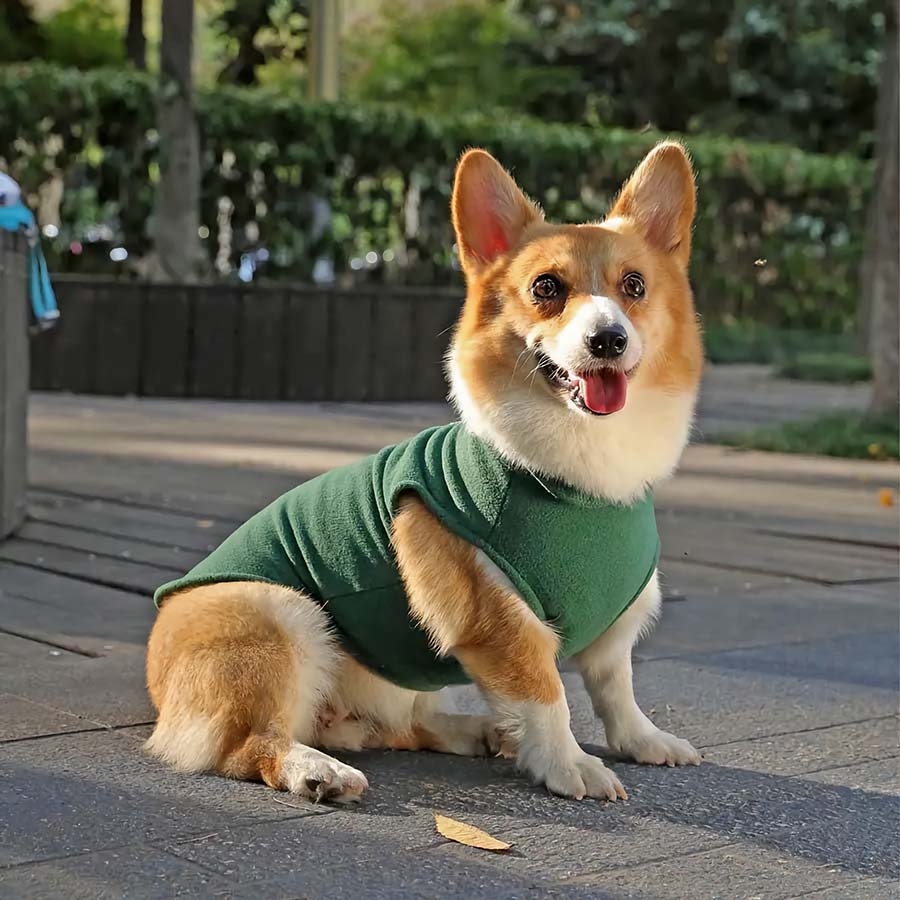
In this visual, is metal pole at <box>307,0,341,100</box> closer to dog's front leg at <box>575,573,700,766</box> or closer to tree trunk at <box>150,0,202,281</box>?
tree trunk at <box>150,0,202,281</box>

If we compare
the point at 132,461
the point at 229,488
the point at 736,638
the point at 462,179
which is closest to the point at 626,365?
the point at 462,179

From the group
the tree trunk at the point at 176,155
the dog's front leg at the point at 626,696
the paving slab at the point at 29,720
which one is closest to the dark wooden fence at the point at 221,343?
the tree trunk at the point at 176,155

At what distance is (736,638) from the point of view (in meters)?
5.46

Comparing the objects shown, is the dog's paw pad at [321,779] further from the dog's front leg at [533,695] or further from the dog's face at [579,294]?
the dog's face at [579,294]

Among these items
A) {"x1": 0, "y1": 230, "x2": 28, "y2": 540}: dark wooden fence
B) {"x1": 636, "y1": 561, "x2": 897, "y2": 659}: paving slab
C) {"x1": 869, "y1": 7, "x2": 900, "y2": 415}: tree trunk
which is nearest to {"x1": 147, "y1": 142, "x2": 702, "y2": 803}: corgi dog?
{"x1": 636, "y1": 561, "x2": 897, "y2": 659}: paving slab

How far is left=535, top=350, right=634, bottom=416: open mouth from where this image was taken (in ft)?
11.6

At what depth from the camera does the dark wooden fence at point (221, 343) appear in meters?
13.4

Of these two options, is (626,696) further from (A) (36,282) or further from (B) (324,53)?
(B) (324,53)

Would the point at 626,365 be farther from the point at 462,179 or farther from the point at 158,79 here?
the point at 158,79

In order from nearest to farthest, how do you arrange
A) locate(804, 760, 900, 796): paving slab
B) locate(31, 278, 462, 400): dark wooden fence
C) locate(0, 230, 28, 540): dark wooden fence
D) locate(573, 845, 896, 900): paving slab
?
locate(573, 845, 896, 900): paving slab < locate(804, 760, 900, 796): paving slab < locate(0, 230, 28, 540): dark wooden fence < locate(31, 278, 462, 400): dark wooden fence

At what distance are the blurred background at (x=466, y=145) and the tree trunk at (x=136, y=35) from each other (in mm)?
31

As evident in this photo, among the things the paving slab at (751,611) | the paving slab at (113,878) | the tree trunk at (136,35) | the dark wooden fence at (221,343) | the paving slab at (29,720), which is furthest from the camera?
the tree trunk at (136,35)

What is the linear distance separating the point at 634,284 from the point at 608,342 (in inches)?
9.8

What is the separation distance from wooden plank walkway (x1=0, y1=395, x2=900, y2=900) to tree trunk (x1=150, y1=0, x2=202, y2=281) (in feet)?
19.6
